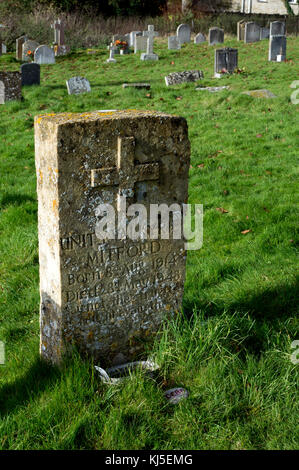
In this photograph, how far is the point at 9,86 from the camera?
43.9 ft

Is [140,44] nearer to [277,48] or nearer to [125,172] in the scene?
[277,48]

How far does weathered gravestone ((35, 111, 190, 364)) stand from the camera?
3.21m

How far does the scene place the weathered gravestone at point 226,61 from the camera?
16344 mm

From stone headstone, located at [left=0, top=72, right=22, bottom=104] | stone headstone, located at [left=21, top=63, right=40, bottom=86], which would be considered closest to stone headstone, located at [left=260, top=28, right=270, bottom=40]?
stone headstone, located at [left=21, top=63, right=40, bottom=86]

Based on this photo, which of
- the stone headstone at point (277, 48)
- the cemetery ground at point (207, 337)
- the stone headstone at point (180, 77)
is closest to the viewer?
the cemetery ground at point (207, 337)

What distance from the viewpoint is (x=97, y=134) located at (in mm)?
3203

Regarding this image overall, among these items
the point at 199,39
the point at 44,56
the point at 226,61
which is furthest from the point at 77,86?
the point at 199,39

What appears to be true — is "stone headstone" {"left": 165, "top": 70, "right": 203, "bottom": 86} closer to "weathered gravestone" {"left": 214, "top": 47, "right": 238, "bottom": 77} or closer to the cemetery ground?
"weathered gravestone" {"left": 214, "top": 47, "right": 238, "bottom": 77}

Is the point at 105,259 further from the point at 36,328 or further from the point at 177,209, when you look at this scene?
the point at 36,328

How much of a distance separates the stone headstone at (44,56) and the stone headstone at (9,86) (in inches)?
310

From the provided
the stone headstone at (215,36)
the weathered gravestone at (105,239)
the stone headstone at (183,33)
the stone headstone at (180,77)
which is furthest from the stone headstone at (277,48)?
the weathered gravestone at (105,239)

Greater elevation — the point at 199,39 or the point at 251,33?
the point at 251,33

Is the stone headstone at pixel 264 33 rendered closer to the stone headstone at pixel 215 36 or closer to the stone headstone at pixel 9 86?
the stone headstone at pixel 215 36

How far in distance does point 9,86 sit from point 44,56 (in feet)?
26.7
